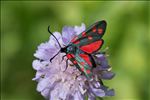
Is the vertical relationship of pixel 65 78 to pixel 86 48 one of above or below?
below

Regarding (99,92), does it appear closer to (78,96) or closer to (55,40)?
(78,96)

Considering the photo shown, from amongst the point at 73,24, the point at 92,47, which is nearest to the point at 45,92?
the point at 92,47

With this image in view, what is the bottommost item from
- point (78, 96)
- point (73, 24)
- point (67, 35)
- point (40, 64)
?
point (78, 96)

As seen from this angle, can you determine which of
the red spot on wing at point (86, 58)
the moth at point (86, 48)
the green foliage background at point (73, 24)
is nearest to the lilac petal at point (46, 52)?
the moth at point (86, 48)

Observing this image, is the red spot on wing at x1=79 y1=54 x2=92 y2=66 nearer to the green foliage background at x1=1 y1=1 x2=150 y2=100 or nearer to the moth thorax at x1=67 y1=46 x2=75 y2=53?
the moth thorax at x1=67 y1=46 x2=75 y2=53

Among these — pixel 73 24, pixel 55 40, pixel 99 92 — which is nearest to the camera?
pixel 99 92

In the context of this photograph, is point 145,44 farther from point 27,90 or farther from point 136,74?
point 27,90
